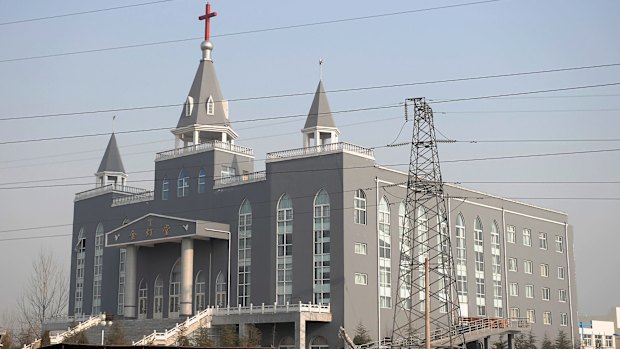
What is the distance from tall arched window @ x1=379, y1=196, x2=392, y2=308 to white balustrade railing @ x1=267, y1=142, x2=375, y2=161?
12.4 feet

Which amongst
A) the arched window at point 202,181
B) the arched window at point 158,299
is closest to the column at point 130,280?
the arched window at point 158,299

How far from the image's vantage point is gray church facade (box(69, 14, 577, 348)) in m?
61.9

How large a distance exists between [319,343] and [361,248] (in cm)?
720

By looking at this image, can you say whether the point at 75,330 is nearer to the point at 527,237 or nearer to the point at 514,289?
the point at 514,289

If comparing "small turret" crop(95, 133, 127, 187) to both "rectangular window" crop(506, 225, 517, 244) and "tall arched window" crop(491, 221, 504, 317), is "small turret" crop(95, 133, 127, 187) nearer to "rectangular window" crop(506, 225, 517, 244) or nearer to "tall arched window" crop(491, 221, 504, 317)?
"tall arched window" crop(491, 221, 504, 317)

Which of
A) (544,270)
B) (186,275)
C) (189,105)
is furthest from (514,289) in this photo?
(189,105)

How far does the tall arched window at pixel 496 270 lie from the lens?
251ft

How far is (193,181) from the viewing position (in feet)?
231

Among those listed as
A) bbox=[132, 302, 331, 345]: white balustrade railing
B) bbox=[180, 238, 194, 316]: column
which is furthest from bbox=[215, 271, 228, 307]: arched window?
bbox=[132, 302, 331, 345]: white balustrade railing

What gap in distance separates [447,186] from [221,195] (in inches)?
704

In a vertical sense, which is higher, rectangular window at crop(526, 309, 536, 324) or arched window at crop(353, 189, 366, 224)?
arched window at crop(353, 189, 366, 224)

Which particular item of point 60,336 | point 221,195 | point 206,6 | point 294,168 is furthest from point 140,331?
point 206,6

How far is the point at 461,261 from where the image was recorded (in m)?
73.1

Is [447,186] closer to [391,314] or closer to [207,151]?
[391,314]
